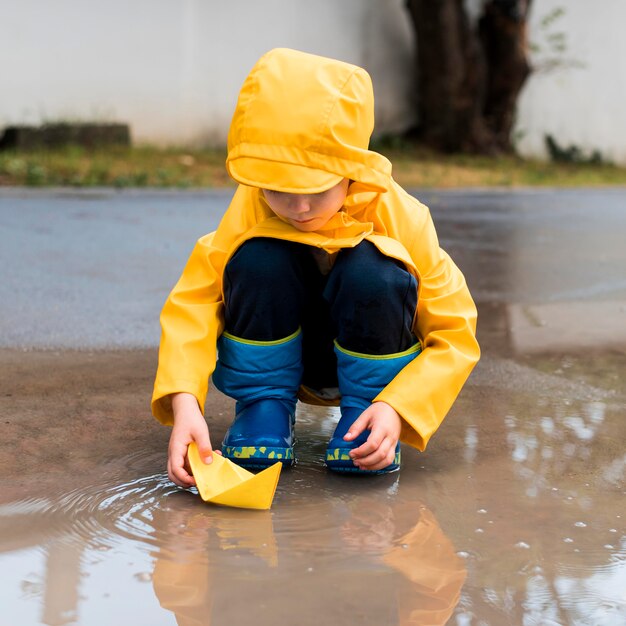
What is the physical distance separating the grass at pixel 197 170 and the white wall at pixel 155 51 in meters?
0.48

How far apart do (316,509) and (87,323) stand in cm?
162

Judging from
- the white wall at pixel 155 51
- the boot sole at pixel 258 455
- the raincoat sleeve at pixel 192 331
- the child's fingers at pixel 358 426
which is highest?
the raincoat sleeve at pixel 192 331

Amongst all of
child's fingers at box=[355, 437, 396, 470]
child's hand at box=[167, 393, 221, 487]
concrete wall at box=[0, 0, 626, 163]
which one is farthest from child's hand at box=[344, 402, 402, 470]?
concrete wall at box=[0, 0, 626, 163]

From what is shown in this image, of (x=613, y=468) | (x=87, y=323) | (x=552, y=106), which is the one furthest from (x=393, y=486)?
(x=552, y=106)

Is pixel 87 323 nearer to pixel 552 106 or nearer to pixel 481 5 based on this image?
pixel 481 5

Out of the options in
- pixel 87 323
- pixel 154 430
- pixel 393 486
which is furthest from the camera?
pixel 87 323

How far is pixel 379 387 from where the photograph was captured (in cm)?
192

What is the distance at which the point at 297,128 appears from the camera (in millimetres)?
1673

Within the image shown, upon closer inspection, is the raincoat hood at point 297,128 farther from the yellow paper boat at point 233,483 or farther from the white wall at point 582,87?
the white wall at point 582,87

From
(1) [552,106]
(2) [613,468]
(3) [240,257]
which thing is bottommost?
(1) [552,106]

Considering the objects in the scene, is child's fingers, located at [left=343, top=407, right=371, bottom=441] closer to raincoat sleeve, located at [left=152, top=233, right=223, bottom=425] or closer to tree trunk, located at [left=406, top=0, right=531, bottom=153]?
raincoat sleeve, located at [left=152, top=233, right=223, bottom=425]

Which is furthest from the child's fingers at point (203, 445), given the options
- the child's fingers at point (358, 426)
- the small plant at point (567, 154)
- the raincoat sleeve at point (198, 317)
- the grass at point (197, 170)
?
the small plant at point (567, 154)

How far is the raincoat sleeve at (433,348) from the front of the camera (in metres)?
1.84

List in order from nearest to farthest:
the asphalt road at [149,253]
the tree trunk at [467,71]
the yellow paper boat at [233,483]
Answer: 1. the yellow paper boat at [233,483]
2. the asphalt road at [149,253]
3. the tree trunk at [467,71]
